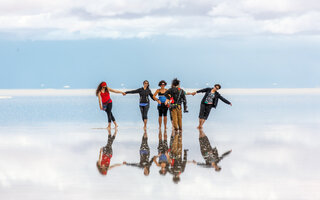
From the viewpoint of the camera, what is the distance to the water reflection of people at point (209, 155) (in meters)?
10.8

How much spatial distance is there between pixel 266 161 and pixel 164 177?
2.74 metres

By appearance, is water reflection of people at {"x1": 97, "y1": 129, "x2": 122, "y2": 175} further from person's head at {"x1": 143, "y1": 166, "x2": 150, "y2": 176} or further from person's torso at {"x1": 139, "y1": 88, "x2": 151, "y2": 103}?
person's torso at {"x1": 139, "y1": 88, "x2": 151, "y2": 103}

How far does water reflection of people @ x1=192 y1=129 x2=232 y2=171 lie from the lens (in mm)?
10844

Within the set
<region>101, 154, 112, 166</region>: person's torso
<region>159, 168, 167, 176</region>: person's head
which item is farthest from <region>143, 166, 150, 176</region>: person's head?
<region>101, 154, 112, 166</region>: person's torso

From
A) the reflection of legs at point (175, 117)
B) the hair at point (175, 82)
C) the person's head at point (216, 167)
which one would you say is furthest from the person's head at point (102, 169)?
the hair at point (175, 82)

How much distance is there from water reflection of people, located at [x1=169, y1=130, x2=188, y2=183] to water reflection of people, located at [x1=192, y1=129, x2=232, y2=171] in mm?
387

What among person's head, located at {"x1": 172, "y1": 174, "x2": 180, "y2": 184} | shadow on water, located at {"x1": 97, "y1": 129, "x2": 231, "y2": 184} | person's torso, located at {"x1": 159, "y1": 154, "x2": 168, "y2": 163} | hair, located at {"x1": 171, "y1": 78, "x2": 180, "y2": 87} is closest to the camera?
person's head, located at {"x1": 172, "y1": 174, "x2": 180, "y2": 184}

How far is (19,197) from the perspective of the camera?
796cm

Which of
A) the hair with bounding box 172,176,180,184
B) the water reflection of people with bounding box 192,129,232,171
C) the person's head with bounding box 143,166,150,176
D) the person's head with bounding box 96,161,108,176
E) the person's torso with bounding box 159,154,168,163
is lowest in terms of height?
the water reflection of people with bounding box 192,129,232,171

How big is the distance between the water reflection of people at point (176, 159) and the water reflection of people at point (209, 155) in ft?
1.27

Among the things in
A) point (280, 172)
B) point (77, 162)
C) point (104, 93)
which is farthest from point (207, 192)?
point (104, 93)

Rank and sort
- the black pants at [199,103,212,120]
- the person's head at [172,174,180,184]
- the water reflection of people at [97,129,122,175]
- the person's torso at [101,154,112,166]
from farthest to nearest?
Answer: the black pants at [199,103,212,120], the person's torso at [101,154,112,166], the water reflection of people at [97,129,122,175], the person's head at [172,174,180,184]

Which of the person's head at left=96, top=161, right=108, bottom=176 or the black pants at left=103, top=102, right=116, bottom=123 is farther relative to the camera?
the black pants at left=103, top=102, right=116, bottom=123

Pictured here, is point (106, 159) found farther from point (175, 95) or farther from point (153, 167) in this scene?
point (175, 95)
